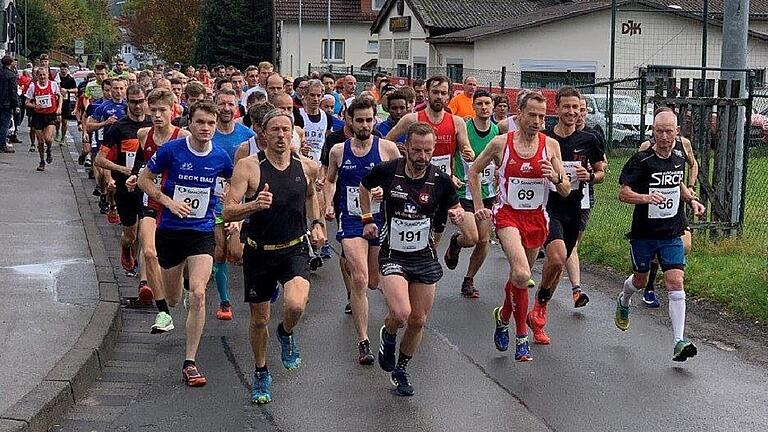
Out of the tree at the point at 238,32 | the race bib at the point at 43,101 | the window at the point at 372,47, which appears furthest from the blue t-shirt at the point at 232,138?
the window at the point at 372,47

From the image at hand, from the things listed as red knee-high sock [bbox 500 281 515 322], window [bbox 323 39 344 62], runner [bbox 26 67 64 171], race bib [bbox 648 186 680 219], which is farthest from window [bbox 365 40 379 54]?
red knee-high sock [bbox 500 281 515 322]

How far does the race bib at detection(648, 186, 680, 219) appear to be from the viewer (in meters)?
9.42

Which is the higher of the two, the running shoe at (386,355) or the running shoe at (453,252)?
the running shoe at (453,252)

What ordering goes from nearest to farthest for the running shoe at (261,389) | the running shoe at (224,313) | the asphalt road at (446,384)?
1. the asphalt road at (446,384)
2. the running shoe at (261,389)
3. the running shoe at (224,313)

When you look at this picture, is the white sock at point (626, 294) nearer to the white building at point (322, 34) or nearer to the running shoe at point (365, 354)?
the running shoe at point (365, 354)

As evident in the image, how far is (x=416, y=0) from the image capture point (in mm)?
51500

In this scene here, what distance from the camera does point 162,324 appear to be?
931cm

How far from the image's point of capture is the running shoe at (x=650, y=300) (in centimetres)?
1133

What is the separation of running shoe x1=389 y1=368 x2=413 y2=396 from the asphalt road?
85 millimetres

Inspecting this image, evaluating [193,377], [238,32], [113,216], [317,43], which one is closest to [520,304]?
[193,377]

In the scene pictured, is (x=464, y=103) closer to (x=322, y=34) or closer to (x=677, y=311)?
(x=677, y=311)

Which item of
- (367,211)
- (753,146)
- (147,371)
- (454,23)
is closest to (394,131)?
(367,211)

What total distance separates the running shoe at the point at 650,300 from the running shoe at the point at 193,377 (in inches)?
189

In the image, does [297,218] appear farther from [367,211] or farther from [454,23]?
[454,23]
